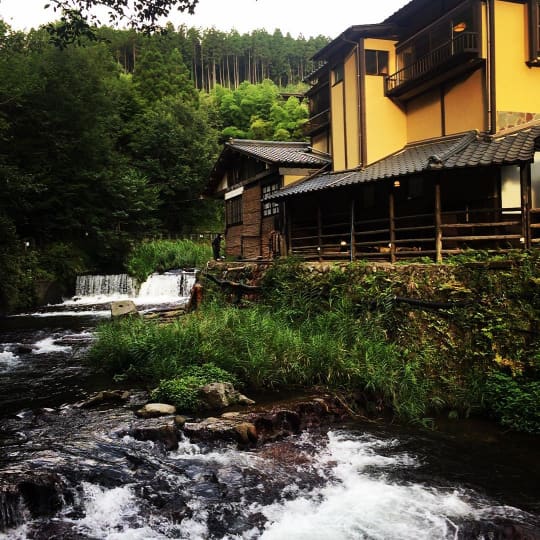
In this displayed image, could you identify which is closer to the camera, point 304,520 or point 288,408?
point 304,520

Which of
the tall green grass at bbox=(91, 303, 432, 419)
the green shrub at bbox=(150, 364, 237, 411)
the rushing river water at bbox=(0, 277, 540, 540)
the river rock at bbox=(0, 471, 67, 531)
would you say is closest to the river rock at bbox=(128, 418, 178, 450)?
the rushing river water at bbox=(0, 277, 540, 540)

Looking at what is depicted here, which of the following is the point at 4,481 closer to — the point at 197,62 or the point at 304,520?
the point at 304,520

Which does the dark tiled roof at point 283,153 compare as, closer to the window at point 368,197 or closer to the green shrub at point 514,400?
the window at point 368,197

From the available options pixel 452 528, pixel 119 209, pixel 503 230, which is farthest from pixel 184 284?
pixel 452 528

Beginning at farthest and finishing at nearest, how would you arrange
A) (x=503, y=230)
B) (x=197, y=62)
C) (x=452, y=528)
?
1. (x=197, y=62)
2. (x=503, y=230)
3. (x=452, y=528)

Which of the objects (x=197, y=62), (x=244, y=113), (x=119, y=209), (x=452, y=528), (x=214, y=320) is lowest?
(x=452, y=528)

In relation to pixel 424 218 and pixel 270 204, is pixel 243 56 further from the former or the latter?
pixel 424 218

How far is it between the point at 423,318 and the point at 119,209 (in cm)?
2393

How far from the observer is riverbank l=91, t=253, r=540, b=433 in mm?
7902

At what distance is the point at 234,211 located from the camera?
23.7 metres

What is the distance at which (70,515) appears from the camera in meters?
4.76

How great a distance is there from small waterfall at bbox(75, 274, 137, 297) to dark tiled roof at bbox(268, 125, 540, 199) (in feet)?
36.6

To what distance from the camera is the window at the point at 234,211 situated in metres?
23.1

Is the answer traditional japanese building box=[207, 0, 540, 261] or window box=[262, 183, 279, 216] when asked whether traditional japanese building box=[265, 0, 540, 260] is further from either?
window box=[262, 183, 279, 216]
